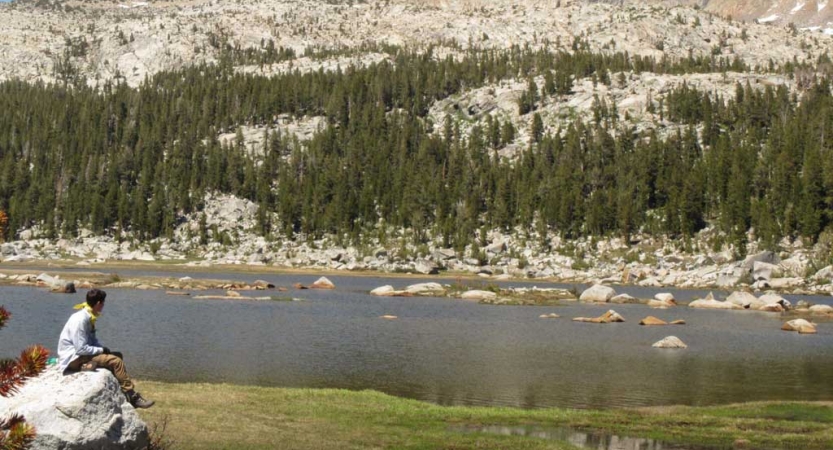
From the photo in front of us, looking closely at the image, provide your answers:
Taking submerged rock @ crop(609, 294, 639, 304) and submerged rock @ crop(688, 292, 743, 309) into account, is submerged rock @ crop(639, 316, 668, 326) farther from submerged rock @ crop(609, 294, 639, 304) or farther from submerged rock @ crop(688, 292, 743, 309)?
submerged rock @ crop(609, 294, 639, 304)

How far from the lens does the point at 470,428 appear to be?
2650 centimetres

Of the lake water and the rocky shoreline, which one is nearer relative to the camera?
the lake water

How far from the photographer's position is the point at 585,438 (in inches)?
1015

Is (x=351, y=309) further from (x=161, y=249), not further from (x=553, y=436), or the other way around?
(x=161, y=249)

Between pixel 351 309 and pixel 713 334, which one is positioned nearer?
pixel 713 334

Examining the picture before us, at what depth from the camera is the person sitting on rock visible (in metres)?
17.9

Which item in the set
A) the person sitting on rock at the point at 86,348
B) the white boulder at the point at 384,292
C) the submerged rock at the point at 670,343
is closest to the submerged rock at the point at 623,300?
the white boulder at the point at 384,292

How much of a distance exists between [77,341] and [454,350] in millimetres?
35394

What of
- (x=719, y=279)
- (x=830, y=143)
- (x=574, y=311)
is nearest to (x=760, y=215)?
(x=719, y=279)

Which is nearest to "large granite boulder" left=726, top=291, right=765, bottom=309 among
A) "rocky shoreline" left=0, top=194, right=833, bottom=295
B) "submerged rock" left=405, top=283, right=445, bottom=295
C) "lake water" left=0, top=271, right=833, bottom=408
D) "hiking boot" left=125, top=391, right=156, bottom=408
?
"lake water" left=0, top=271, right=833, bottom=408

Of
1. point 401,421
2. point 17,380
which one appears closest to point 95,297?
point 17,380

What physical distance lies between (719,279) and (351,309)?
73.5 meters

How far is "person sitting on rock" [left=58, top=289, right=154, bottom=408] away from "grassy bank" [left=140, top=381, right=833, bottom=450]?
125 inches

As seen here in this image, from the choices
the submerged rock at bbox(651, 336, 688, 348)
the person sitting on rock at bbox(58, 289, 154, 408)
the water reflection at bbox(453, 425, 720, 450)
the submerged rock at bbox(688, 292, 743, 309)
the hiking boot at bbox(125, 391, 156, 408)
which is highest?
the person sitting on rock at bbox(58, 289, 154, 408)
